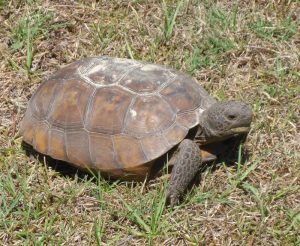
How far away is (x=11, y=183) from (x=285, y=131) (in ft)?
6.54

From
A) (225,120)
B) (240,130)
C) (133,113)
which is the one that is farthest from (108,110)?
(240,130)

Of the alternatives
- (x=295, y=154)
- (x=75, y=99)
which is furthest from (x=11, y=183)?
(x=295, y=154)

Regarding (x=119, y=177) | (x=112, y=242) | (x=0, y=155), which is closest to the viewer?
(x=112, y=242)

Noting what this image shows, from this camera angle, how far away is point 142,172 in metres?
3.88

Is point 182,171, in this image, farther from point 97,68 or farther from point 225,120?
point 97,68

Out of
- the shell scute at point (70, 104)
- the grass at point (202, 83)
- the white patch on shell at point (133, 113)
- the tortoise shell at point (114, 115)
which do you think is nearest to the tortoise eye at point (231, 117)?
the tortoise shell at point (114, 115)

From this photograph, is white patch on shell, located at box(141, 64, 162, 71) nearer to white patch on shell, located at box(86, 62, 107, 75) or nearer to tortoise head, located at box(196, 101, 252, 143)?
white patch on shell, located at box(86, 62, 107, 75)

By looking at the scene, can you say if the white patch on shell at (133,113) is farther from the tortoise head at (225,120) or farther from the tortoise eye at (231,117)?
the tortoise eye at (231,117)

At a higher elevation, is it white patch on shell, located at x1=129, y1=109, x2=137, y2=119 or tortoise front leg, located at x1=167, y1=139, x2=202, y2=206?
white patch on shell, located at x1=129, y1=109, x2=137, y2=119

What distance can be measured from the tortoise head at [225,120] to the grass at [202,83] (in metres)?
0.26

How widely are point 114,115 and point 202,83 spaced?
112 cm

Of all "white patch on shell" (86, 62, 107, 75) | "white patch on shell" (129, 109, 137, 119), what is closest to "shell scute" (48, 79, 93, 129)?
"white patch on shell" (86, 62, 107, 75)

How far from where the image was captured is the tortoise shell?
3.82 m

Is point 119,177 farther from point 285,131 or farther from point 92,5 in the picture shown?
point 92,5
